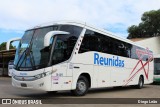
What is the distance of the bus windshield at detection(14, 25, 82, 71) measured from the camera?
1259 centimetres

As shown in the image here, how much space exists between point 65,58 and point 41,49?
1.19 meters

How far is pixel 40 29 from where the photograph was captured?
1365 centimetres

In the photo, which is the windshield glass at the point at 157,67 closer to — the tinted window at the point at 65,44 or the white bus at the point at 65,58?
the white bus at the point at 65,58

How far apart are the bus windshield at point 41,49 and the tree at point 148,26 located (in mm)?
39875

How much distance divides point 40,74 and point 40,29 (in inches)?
90.7

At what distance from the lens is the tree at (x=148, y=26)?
51.6m

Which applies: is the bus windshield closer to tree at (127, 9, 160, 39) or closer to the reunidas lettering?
the reunidas lettering

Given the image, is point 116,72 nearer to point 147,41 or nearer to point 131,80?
point 131,80

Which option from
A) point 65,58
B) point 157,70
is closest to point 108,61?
point 65,58

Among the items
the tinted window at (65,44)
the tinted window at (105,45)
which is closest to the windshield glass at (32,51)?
the tinted window at (65,44)

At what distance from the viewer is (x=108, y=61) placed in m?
16.9

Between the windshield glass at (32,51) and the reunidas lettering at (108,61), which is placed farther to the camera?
the reunidas lettering at (108,61)

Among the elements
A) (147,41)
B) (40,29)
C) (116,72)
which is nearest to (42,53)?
(40,29)

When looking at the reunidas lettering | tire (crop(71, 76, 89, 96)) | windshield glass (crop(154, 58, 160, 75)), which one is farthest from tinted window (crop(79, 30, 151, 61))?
windshield glass (crop(154, 58, 160, 75))
